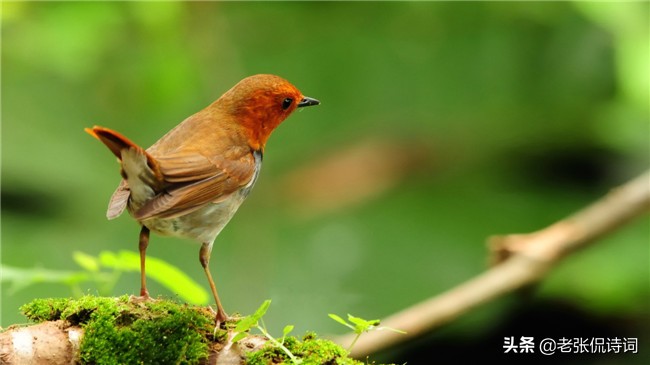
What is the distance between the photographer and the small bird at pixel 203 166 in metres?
2.56

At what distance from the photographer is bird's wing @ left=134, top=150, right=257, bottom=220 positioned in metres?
2.55

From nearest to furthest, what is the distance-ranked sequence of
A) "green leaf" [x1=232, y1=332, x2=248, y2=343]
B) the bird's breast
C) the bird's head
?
1. "green leaf" [x1=232, y1=332, x2=248, y2=343]
2. the bird's breast
3. the bird's head

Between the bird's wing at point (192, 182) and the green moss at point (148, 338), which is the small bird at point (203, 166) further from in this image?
the green moss at point (148, 338)

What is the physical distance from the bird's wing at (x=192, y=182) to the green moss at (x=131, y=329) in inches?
11.1

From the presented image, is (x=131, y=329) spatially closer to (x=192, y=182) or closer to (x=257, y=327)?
(x=257, y=327)

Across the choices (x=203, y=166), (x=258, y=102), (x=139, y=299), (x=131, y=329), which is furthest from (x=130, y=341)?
(x=258, y=102)

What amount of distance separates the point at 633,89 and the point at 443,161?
2047 millimetres

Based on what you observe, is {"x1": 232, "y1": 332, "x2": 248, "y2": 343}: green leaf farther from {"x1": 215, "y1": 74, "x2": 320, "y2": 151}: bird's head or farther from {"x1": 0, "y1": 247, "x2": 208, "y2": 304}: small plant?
{"x1": 215, "y1": 74, "x2": 320, "y2": 151}: bird's head

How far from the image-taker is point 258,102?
118 inches

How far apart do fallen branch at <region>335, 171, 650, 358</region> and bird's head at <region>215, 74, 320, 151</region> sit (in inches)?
48.0

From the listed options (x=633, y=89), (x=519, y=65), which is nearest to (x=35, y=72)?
(x=519, y=65)

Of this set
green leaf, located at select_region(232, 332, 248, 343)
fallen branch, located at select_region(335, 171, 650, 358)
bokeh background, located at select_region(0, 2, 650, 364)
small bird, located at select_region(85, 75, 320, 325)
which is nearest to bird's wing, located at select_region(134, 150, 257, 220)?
small bird, located at select_region(85, 75, 320, 325)

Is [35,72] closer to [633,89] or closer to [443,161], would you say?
[443,161]

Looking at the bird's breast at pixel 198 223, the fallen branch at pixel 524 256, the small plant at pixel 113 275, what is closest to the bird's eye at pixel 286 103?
the bird's breast at pixel 198 223
